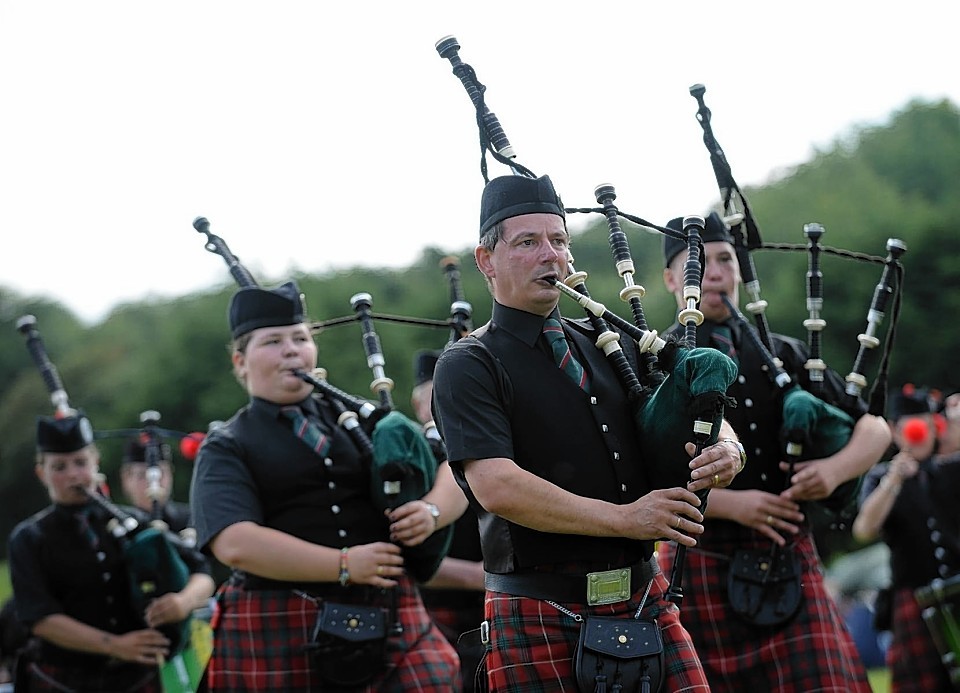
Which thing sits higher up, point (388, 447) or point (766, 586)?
point (388, 447)

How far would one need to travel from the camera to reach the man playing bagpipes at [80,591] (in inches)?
197

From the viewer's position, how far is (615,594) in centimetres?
271

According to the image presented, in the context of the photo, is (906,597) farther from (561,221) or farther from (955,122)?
(955,122)

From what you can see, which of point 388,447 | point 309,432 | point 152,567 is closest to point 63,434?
point 152,567

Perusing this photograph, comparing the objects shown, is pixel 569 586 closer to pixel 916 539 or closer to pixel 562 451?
pixel 562 451

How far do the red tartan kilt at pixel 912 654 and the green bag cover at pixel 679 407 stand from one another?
4084 millimetres

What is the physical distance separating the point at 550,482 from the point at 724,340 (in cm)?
143

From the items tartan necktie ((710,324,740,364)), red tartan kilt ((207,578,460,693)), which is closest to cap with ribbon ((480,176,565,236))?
tartan necktie ((710,324,740,364))

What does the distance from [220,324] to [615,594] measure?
862 inches

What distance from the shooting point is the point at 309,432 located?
3.87m

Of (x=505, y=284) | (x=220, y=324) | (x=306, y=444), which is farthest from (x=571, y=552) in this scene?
(x=220, y=324)

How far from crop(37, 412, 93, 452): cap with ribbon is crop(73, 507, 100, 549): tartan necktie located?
11.0 inches

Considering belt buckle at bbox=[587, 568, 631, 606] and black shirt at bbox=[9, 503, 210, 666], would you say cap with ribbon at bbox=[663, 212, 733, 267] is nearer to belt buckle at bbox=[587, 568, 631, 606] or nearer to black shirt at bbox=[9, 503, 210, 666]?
belt buckle at bbox=[587, 568, 631, 606]

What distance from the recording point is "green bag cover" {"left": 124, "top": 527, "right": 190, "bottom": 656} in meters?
4.96
